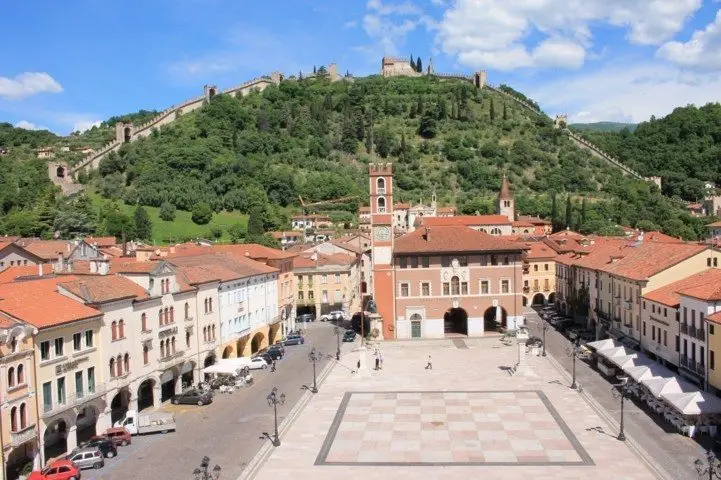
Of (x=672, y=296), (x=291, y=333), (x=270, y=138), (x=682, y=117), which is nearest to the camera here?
(x=672, y=296)

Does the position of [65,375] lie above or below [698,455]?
above

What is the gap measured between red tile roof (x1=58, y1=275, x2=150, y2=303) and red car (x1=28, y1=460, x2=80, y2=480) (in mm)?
8536

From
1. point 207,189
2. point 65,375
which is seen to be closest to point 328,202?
point 207,189

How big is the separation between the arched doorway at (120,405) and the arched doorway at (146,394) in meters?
1.10

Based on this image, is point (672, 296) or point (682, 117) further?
point (682, 117)

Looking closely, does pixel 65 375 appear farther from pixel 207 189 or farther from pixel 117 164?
pixel 117 164

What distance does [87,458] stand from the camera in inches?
1119

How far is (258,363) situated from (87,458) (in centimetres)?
2059

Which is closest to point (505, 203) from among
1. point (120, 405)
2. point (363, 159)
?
point (363, 159)

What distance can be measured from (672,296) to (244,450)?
2657 cm

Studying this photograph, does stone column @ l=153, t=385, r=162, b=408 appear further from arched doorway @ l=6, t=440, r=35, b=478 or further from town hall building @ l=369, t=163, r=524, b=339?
town hall building @ l=369, t=163, r=524, b=339

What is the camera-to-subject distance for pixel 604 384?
4125 cm

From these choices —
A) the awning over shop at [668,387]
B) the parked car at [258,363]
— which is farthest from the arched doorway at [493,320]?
the awning over shop at [668,387]

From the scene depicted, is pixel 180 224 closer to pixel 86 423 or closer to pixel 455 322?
pixel 455 322
